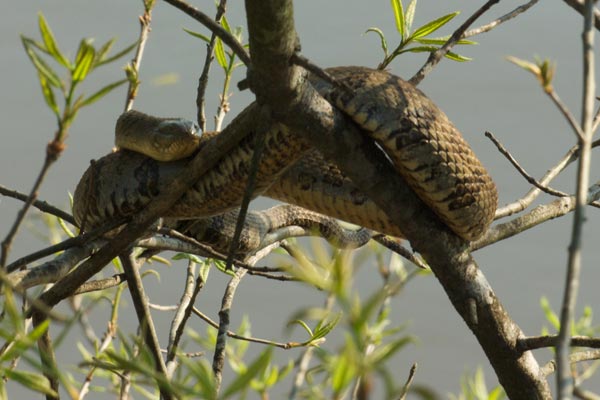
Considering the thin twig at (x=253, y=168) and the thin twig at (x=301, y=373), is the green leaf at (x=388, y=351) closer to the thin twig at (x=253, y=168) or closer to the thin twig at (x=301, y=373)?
the thin twig at (x=301, y=373)

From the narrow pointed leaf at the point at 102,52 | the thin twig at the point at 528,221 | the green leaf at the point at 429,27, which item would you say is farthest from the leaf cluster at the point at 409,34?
the narrow pointed leaf at the point at 102,52

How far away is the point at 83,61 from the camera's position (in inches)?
29.2

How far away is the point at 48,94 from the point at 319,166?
4.84ft

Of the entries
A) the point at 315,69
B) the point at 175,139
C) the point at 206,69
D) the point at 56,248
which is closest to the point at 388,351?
the point at 315,69

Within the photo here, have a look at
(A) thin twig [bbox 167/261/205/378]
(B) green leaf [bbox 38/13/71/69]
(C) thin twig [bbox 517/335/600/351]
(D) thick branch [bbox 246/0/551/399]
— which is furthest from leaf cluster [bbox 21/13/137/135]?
(A) thin twig [bbox 167/261/205/378]

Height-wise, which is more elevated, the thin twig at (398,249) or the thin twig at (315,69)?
the thin twig at (315,69)

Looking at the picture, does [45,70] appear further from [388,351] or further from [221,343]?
[221,343]

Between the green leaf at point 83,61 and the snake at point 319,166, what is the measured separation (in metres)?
0.65

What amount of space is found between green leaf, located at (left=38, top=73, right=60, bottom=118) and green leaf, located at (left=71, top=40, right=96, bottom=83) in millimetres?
25

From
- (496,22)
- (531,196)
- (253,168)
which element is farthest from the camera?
(531,196)

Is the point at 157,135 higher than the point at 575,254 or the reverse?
higher

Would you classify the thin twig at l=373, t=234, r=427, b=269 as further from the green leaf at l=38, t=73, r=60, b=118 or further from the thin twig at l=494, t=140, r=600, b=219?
the green leaf at l=38, t=73, r=60, b=118

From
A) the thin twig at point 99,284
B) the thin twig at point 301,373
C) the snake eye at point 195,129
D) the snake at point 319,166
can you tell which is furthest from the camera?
the snake eye at point 195,129

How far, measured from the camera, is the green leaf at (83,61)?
0.73 metres
